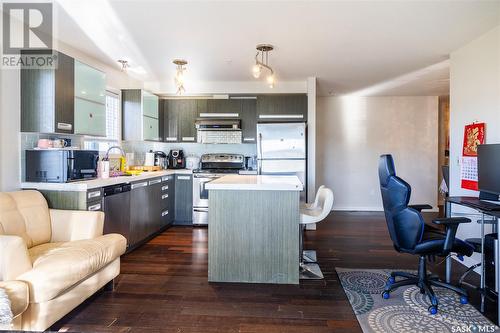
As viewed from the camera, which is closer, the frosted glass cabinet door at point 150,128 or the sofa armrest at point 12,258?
the sofa armrest at point 12,258

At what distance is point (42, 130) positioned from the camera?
10.3ft

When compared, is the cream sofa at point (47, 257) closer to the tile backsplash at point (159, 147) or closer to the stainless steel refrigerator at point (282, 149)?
the tile backsplash at point (159, 147)

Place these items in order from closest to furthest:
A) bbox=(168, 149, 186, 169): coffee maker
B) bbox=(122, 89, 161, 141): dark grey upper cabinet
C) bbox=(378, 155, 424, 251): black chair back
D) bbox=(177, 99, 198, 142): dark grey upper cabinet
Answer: bbox=(378, 155, 424, 251): black chair back, bbox=(122, 89, 161, 141): dark grey upper cabinet, bbox=(177, 99, 198, 142): dark grey upper cabinet, bbox=(168, 149, 186, 169): coffee maker

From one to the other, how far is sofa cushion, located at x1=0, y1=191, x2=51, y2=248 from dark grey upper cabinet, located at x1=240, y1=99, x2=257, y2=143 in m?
3.38

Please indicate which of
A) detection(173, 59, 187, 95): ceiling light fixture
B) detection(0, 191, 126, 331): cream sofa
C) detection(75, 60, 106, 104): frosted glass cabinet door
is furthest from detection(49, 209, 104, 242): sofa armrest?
detection(173, 59, 187, 95): ceiling light fixture

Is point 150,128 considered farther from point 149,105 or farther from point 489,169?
point 489,169

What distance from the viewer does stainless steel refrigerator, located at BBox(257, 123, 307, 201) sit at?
17.4 feet

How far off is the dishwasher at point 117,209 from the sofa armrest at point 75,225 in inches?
19.5

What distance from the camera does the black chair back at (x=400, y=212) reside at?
2.64 meters

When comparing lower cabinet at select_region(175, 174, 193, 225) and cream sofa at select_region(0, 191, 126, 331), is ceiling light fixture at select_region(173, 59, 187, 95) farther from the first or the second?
cream sofa at select_region(0, 191, 126, 331)

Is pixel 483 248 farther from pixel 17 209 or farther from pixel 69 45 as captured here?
pixel 69 45

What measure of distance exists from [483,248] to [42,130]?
413 centimetres

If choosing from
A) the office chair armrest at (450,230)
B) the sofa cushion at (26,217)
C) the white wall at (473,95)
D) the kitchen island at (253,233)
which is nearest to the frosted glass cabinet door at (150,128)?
the sofa cushion at (26,217)

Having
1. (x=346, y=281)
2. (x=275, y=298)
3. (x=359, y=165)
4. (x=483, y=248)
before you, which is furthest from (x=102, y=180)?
(x=359, y=165)
